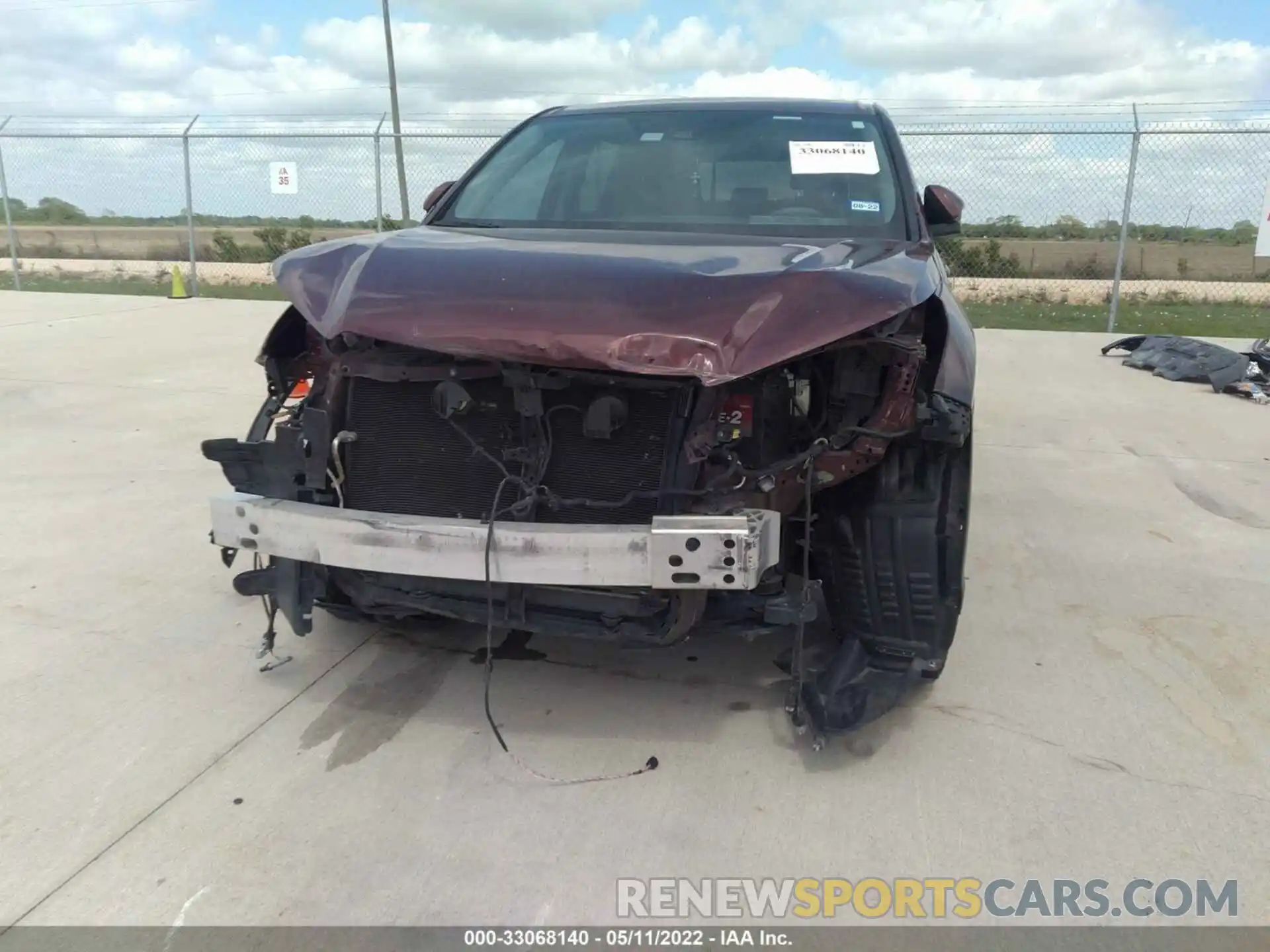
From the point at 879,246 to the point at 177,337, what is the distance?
8720mm

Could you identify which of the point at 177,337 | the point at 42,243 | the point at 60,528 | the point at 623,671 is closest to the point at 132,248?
the point at 42,243

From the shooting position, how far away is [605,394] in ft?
8.31

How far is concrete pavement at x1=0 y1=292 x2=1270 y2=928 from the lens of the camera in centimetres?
224

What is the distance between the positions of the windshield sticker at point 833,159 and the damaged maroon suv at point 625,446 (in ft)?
1.94

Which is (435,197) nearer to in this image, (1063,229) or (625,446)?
(625,446)

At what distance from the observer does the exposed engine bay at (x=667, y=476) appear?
2502mm

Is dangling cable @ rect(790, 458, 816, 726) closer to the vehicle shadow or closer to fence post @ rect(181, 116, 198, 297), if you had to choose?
the vehicle shadow

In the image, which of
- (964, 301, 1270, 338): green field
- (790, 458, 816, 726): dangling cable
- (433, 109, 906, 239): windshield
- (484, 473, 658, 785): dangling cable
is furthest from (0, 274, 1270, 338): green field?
(484, 473, 658, 785): dangling cable

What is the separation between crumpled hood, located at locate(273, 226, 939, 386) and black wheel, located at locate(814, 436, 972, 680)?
504 mm

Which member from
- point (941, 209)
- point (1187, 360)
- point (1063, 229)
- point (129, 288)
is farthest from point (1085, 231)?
point (129, 288)

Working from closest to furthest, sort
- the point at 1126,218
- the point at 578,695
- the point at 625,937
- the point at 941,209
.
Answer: the point at 625,937
the point at 578,695
the point at 941,209
the point at 1126,218

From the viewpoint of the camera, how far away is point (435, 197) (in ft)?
13.4

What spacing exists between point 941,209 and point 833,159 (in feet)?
1.60

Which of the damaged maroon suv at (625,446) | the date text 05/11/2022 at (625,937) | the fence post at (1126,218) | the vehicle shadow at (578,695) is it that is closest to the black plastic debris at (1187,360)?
the fence post at (1126,218)
